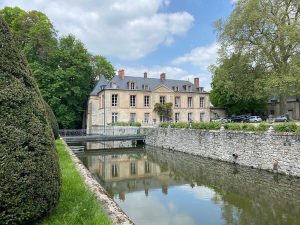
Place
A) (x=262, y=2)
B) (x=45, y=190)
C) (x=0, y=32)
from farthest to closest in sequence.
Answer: (x=262, y=2), (x=0, y=32), (x=45, y=190)

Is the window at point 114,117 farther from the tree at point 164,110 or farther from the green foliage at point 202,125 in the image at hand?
the green foliage at point 202,125

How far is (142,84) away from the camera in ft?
120

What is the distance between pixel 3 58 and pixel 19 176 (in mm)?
1360

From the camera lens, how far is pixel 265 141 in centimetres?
1307

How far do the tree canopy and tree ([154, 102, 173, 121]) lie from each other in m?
8.62

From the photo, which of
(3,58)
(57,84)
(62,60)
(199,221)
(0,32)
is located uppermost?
(62,60)

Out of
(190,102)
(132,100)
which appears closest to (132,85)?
(132,100)

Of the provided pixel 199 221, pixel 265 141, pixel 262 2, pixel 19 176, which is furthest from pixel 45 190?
pixel 262 2

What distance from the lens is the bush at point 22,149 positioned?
10.5 feet

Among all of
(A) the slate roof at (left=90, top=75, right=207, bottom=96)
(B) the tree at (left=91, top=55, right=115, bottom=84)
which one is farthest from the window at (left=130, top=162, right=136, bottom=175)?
(B) the tree at (left=91, top=55, right=115, bottom=84)

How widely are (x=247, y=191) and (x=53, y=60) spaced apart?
27.4 m

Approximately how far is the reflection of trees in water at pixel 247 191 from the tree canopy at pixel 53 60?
19.2 meters

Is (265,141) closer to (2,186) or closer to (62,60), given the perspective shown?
(2,186)

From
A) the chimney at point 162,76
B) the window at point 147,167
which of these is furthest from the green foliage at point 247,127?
the chimney at point 162,76
